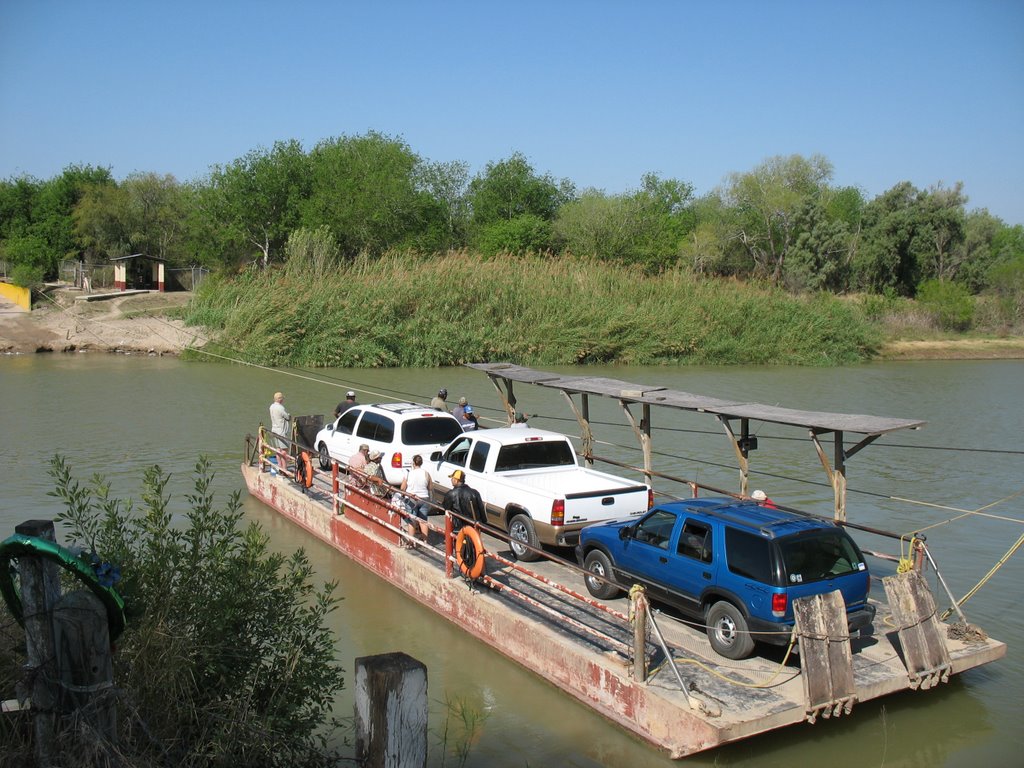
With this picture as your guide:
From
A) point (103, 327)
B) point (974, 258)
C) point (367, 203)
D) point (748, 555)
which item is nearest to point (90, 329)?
point (103, 327)

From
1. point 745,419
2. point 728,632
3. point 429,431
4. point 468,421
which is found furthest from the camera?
point 468,421

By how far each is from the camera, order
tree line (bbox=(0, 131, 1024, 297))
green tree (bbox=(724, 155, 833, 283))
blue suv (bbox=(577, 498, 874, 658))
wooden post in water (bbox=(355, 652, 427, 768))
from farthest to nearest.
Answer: green tree (bbox=(724, 155, 833, 283)), tree line (bbox=(0, 131, 1024, 297)), blue suv (bbox=(577, 498, 874, 658)), wooden post in water (bbox=(355, 652, 427, 768))

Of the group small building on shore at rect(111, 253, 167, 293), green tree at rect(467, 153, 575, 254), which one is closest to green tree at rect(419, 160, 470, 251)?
green tree at rect(467, 153, 575, 254)

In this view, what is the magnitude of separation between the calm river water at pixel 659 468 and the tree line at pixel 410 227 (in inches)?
956

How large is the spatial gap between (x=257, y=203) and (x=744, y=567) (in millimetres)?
67598

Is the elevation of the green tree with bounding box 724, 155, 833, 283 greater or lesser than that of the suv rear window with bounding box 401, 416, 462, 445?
greater

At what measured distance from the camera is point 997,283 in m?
72.8

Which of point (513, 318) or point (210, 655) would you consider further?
point (513, 318)

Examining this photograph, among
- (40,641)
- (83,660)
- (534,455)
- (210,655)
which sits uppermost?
(40,641)

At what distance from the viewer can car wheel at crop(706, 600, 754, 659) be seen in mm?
9031

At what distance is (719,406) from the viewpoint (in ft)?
42.6

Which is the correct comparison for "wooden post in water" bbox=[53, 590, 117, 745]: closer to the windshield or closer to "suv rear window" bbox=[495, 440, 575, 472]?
the windshield

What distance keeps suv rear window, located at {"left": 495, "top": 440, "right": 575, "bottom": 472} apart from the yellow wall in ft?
144

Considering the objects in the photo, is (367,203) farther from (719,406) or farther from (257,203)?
(719,406)
